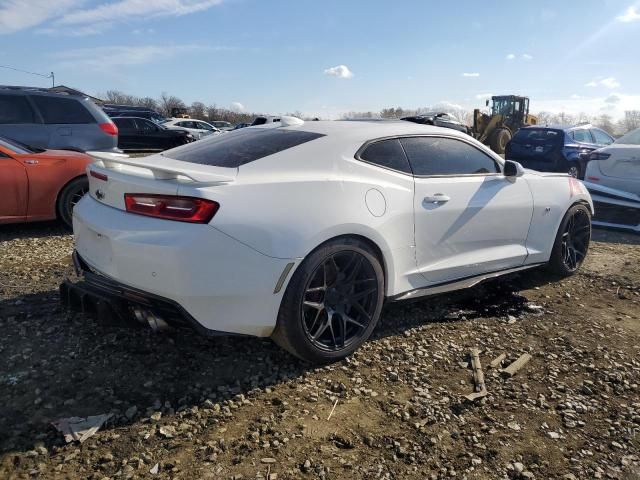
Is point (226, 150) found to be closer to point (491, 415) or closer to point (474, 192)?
point (474, 192)

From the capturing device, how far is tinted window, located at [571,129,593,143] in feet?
40.2

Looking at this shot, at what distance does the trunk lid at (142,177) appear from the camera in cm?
273

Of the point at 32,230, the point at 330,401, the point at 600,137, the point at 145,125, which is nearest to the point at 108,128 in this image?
the point at 32,230

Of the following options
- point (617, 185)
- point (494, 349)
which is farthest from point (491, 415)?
point (617, 185)

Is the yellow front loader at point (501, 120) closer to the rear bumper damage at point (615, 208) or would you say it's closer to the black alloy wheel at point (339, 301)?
the rear bumper damage at point (615, 208)

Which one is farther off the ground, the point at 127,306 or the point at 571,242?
the point at 127,306

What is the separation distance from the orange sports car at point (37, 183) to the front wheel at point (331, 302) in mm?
4000

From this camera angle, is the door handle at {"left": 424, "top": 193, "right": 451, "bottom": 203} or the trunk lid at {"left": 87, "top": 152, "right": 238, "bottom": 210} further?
the door handle at {"left": 424, "top": 193, "right": 451, "bottom": 203}

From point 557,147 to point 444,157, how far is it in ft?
31.2

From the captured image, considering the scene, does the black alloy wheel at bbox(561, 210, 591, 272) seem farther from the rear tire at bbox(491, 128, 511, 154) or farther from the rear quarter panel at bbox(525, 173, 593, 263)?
the rear tire at bbox(491, 128, 511, 154)

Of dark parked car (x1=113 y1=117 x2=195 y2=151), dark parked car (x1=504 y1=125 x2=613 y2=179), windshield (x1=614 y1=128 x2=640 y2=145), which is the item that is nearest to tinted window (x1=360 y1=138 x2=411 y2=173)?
windshield (x1=614 y1=128 x2=640 y2=145)

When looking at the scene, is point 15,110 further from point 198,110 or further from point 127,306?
point 198,110

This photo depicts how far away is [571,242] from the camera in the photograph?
16.5 ft

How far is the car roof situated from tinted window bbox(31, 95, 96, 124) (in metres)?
6.10
